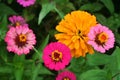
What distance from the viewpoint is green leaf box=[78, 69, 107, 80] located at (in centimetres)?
130

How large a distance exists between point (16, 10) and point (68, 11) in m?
0.33

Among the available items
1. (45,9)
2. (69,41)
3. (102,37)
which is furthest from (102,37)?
(45,9)

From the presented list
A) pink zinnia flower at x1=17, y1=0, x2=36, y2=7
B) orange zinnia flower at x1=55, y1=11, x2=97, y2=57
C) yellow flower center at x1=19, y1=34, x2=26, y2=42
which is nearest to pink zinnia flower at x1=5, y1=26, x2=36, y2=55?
yellow flower center at x1=19, y1=34, x2=26, y2=42

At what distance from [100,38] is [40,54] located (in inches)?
8.8

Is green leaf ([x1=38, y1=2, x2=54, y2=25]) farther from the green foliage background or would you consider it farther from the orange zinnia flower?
the orange zinnia flower

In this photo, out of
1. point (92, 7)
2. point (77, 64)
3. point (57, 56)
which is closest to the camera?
point (57, 56)

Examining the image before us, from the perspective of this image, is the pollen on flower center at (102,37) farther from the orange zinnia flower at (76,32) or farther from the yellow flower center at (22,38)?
the yellow flower center at (22,38)

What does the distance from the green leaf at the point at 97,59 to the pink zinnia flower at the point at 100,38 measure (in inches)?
3.1

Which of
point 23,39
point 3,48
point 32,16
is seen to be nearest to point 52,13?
point 32,16

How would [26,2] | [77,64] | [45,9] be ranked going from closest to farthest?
1. [77,64]
2. [45,9]
3. [26,2]

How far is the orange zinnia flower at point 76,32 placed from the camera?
1330 millimetres

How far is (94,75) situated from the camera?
131 centimetres

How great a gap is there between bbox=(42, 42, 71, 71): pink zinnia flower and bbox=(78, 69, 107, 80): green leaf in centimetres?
9

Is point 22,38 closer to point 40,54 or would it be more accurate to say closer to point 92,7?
point 40,54
